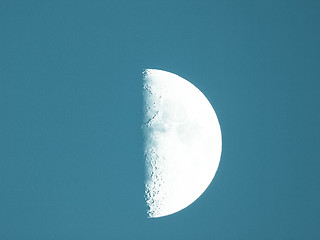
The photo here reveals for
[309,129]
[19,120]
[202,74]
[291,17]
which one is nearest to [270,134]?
[309,129]

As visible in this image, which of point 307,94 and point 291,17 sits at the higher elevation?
point 291,17

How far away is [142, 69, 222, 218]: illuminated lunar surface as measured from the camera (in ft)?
6.81

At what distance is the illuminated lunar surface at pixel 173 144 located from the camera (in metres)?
2.08

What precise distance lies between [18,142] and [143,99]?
0.84 metres

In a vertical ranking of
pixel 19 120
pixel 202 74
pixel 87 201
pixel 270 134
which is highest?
pixel 202 74

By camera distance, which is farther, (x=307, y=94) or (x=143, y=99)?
(x=307, y=94)

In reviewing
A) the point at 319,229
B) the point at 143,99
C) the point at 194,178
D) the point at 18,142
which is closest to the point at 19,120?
the point at 18,142

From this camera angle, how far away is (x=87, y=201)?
2.15 meters

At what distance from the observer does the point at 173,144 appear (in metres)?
2.09

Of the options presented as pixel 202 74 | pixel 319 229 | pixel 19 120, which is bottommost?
pixel 319 229

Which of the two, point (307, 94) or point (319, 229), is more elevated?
point (307, 94)

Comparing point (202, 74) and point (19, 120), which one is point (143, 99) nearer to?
point (202, 74)

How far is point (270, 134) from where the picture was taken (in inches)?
89.6

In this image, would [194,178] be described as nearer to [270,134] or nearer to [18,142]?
[270,134]
